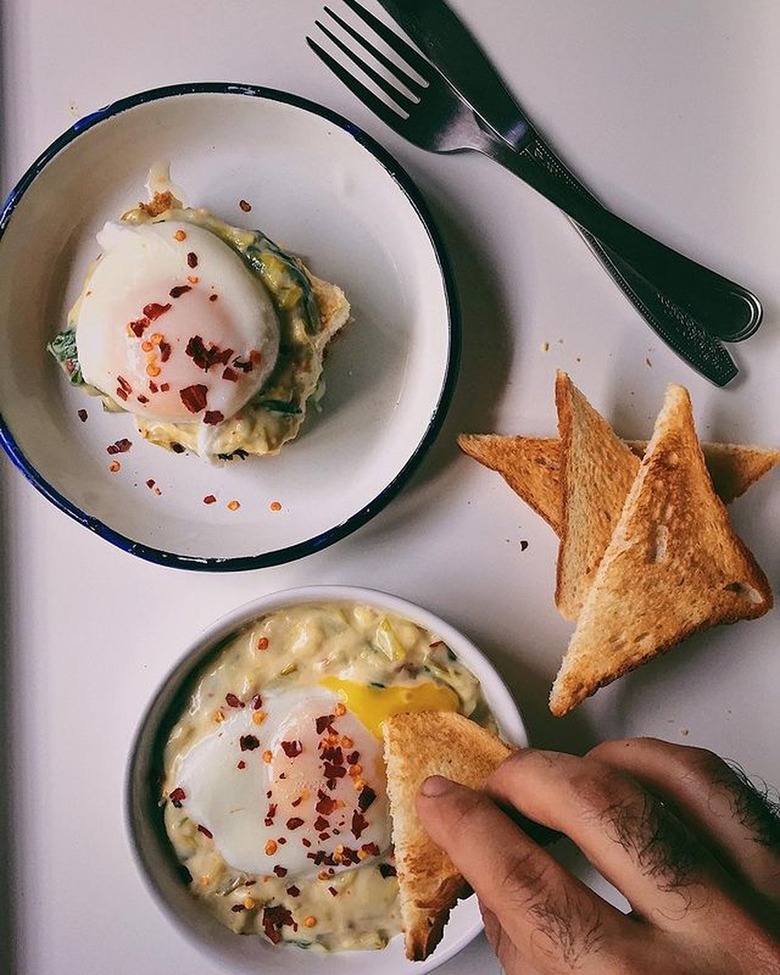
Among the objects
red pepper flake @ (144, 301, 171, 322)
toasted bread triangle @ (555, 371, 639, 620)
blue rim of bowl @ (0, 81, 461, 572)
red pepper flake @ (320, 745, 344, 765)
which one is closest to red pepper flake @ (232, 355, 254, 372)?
red pepper flake @ (144, 301, 171, 322)

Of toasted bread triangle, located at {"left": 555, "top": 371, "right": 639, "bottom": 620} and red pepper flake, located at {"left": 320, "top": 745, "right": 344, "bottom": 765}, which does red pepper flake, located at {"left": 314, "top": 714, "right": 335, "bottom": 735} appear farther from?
toasted bread triangle, located at {"left": 555, "top": 371, "right": 639, "bottom": 620}

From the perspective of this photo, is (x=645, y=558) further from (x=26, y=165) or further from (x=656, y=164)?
(x=26, y=165)

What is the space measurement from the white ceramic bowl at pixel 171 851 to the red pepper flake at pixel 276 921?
2 centimetres

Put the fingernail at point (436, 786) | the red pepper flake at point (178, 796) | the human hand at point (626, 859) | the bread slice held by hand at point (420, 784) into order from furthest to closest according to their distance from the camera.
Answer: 1. the red pepper flake at point (178, 796)
2. the bread slice held by hand at point (420, 784)
3. the fingernail at point (436, 786)
4. the human hand at point (626, 859)

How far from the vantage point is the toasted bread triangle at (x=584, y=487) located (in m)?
1.74

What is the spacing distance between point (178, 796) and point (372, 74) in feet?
3.73

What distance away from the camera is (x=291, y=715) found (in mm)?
1773

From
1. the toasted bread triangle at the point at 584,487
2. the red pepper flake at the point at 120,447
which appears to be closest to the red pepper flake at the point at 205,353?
the red pepper flake at the point at 120,447

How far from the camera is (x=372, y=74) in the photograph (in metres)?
1.83

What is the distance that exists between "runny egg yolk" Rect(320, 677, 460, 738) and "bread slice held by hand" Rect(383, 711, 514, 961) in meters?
0.03

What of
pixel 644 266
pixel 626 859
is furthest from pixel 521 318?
pixel 626 859

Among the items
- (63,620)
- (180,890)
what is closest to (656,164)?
(63,620)

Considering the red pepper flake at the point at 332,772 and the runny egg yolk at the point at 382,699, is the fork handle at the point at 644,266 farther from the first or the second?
the red pepper flake at the point at 332,772

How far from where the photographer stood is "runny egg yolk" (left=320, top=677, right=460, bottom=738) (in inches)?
69.7
